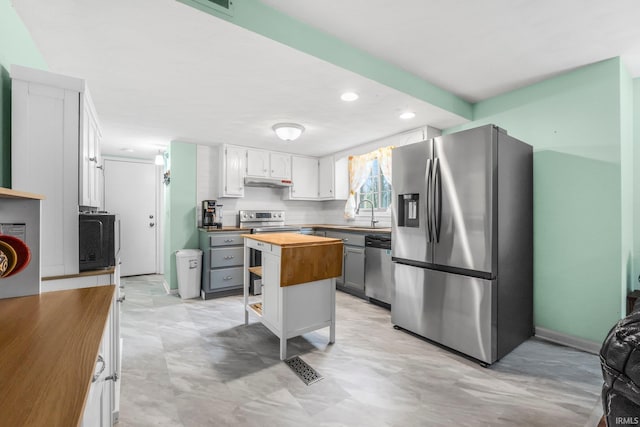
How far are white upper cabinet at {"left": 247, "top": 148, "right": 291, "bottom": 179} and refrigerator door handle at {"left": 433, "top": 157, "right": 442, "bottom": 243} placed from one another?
3007 millimetres

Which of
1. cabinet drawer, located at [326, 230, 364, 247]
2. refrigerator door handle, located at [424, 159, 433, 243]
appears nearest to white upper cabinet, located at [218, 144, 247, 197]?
cabinet drawer, located at [326, 230, 364, 247]

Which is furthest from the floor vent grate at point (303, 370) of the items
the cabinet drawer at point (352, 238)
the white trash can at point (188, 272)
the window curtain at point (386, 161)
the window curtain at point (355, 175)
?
the window curtain at point (355, 175)

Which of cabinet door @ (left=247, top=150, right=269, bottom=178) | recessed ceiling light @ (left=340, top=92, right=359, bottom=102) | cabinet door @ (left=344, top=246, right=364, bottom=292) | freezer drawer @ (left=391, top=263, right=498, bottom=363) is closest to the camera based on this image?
freezer drawer @ (left=391, top=263, right=498, bottom=363)

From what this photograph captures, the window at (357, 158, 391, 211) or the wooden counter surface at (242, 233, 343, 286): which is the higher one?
the window at (357, 158, 391, 211)

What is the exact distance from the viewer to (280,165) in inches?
195

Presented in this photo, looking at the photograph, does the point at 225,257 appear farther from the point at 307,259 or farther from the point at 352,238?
the point at 307,259

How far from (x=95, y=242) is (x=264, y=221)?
3.33m

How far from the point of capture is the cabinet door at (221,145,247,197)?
4.38m

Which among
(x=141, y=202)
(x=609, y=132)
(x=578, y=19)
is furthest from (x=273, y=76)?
(x=141, y=202)

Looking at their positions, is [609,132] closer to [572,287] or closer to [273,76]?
[572,287]

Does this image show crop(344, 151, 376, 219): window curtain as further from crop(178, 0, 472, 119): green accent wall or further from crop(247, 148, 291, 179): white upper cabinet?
crop(178, 0, 472, 119): green accent wall

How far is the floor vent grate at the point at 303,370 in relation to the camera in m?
2.02

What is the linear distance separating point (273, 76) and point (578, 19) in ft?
7.13

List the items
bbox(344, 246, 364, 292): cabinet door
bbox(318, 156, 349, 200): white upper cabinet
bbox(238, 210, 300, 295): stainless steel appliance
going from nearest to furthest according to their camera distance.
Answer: bbox(344, 246, 364, 292): cabinet door → bbox(238, 210, 300, 295): stainless steel appliance → bbox(318, 156, 349, 200): white upper cabinet
